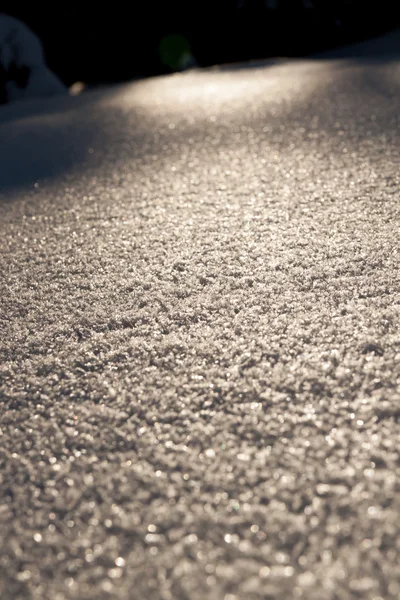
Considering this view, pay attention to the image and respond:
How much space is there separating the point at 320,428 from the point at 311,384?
2.4 inches

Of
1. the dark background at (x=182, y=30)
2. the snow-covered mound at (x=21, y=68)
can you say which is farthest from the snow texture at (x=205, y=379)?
the dark background at (x=182, y=30)

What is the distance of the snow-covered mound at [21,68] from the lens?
2344 millimetres

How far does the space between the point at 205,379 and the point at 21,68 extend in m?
2.22

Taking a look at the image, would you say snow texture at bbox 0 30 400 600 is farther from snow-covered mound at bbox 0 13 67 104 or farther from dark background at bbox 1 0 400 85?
dark background at bbox 1 0 400 85

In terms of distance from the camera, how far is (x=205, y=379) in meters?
0.57

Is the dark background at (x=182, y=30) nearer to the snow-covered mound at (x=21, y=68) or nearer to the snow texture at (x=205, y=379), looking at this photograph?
the snow-covered mound at (x=21, y=68)

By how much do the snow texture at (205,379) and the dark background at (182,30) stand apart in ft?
7.34

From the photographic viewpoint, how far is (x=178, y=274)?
784mm

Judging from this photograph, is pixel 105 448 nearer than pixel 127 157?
Yes

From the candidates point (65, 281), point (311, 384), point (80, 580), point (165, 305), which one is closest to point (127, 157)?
point (65, 281)

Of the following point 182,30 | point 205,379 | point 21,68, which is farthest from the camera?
point 182,30

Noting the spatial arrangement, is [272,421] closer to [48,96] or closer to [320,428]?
[320,428]

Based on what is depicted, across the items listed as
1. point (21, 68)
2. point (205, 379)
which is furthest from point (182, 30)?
point (205, 379)

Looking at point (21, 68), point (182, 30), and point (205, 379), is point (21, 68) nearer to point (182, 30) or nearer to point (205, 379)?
point (182, 30)
